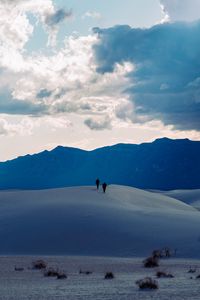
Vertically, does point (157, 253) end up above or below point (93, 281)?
above

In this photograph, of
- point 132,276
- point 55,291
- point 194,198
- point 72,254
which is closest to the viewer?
point 55,291

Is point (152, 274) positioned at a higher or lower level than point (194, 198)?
lower

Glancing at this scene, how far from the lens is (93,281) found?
18922 millimetres

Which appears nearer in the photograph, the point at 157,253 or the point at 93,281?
the point at 93,281

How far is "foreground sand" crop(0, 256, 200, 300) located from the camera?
1529cm

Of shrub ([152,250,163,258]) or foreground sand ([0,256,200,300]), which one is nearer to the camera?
foreground sand ([0,256,200,300])

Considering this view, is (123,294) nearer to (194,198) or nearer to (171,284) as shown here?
(171,284)

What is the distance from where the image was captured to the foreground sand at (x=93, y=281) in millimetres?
15289

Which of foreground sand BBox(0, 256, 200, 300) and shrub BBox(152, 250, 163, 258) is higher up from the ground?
shrub BBox(152, 250, 163, 258)

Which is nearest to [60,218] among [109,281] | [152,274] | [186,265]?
[186,265]

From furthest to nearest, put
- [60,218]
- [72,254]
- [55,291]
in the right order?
[60,218] < [72,254] < [55,291]

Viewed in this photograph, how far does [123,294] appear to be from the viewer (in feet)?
50.7

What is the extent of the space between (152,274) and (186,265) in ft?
13.3

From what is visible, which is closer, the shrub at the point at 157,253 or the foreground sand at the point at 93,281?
the foreground sand at the point at 93,281
